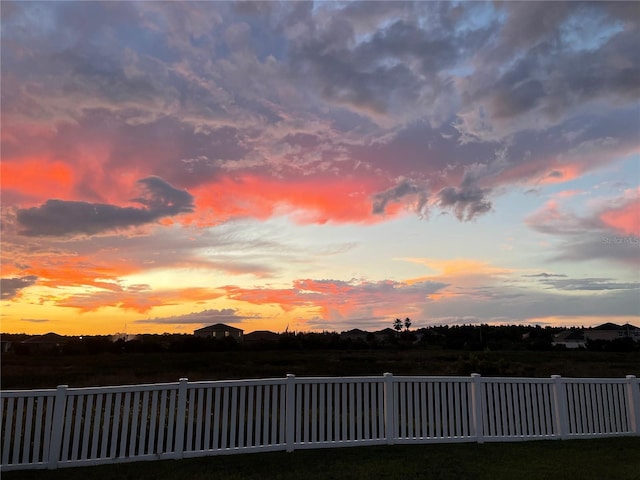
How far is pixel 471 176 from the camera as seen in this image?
643 inches

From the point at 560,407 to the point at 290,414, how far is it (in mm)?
5264

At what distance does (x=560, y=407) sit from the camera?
931cm

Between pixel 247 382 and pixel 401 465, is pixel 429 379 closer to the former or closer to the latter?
pixel 401 465

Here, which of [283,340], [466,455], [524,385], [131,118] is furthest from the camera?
[283,340]

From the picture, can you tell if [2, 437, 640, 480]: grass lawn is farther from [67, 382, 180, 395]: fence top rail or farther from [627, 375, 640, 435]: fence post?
[627, 375, 640, 435]: fence post

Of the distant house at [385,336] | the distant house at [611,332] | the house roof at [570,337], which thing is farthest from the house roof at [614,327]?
the distant house at [385,336]

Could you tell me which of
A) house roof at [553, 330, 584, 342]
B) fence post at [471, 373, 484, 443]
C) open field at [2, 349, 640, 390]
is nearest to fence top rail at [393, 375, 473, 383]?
fence post at [471, 373, 484, 443]

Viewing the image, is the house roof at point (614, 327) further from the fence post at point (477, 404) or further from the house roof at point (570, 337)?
the fence post at point (477, 404)

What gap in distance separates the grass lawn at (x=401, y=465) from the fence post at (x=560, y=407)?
67 cm

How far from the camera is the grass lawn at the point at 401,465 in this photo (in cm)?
665

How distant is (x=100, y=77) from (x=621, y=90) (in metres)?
13.8

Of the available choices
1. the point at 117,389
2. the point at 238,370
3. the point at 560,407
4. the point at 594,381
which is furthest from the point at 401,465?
the point at 238,370

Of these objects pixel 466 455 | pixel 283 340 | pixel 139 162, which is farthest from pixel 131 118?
pixel 283 340

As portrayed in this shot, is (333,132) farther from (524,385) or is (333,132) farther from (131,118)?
(524,385)
